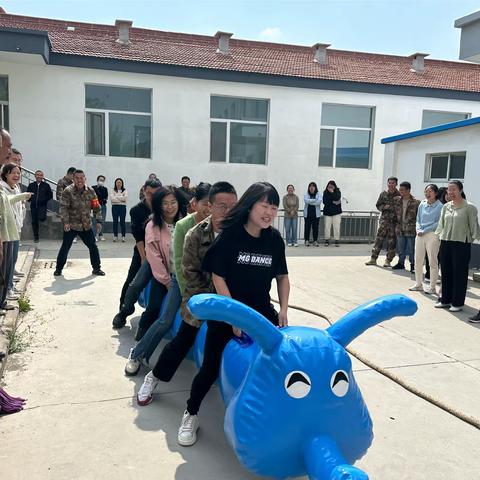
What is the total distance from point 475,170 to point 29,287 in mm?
8565

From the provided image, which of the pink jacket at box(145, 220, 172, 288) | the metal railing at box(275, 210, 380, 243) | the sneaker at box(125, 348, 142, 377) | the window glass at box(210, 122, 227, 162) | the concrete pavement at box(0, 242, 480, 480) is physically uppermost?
the window glass at box(210, 122, 227, 162)

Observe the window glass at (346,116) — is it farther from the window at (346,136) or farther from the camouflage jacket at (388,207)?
the camouflage jacket at (388,207)

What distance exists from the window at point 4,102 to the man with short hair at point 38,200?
101 inches

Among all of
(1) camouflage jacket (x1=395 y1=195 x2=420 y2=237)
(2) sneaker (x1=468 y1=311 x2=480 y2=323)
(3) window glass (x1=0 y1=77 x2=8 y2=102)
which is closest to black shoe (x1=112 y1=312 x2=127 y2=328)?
(2) sneaker (x1=468 y1=311 x2=480 y2=323)

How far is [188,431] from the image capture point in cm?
306

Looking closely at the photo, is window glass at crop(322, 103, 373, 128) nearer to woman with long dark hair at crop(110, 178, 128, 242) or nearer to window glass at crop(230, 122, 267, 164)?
window glass at crop(230, 122, 267, 164)

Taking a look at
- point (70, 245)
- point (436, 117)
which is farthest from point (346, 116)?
point (70, 245)

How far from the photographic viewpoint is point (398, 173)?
493 inches

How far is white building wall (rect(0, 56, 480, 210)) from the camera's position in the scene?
13406 millimetres

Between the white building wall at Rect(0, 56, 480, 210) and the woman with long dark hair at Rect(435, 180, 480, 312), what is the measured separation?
903 centimetres

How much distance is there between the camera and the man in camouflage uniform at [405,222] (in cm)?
940

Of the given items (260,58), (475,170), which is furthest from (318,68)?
(475,170)

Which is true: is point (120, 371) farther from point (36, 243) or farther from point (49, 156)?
point (49, 156)

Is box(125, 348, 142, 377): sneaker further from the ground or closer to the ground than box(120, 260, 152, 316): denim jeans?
closer to the ground
